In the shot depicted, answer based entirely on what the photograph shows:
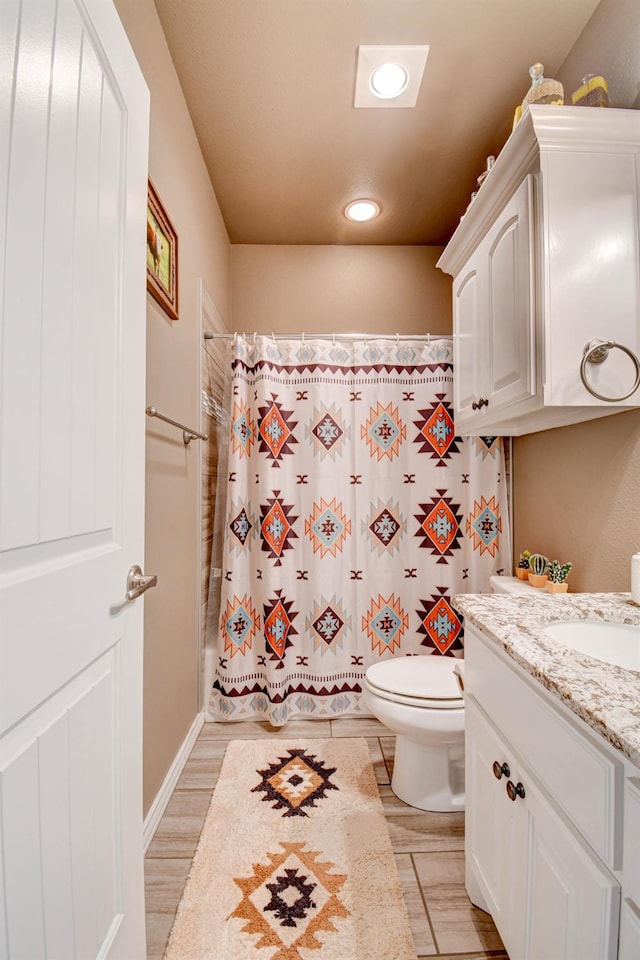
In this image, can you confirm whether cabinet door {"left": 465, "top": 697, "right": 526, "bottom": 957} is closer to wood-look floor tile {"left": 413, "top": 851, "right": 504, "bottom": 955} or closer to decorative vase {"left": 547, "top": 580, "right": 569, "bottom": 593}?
wood-look floor tile {"left": 413, "top": 851, "right": 504, "bottom": 955}

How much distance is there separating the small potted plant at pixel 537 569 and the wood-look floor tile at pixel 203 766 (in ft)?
4.45

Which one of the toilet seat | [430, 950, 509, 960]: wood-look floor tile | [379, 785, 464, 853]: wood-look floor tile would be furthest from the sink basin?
[379, 785, 464, 853]: wood-look floor tile

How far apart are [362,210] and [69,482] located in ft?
7.67

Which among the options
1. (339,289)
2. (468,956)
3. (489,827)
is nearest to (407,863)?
(468,956)

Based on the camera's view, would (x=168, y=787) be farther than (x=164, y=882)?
Yes

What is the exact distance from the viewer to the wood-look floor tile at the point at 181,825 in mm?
1370

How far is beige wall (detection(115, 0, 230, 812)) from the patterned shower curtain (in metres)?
0.28

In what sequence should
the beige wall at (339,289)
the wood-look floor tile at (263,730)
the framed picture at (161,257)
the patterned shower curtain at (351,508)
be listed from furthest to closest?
the beige wall at (339,289) → the patterned shower curtain at (351,508) → the wood-look floor tile at (263,730) → the framed picture at (161,257)

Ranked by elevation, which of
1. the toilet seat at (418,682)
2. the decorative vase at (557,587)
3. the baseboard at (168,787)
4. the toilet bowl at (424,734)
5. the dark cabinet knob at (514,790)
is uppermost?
the decorative vase at (557,587)

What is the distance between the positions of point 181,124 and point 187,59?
7.5 inches

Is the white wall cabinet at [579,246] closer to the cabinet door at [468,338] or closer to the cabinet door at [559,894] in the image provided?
the cabinet door at [468,338]

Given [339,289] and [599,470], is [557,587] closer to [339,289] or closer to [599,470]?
[599,470]

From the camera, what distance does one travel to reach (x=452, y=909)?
1174 millimetres

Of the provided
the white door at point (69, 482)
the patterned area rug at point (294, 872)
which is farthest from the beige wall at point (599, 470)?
the white door at point (69, 482)
